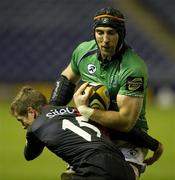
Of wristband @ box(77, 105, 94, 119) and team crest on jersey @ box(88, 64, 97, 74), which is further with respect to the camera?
team crest on jersey @ box(88, 64, 97, 74)

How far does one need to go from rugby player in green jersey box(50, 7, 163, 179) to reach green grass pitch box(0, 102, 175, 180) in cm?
321

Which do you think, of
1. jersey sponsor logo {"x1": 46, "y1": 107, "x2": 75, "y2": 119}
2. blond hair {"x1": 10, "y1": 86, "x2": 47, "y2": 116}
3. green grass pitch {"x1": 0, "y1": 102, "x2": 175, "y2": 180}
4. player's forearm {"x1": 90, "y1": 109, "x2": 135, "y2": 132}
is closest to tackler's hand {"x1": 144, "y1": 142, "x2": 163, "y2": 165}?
player's forearm {"x1": 90, "y1": 109, "x2": 135, "y2": 132}

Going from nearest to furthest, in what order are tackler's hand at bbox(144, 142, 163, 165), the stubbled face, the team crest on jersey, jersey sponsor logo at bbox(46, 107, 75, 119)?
jersey sponsor logo at bbox(46, 107, 75, 119) → the stubbled face → the team crest on jersey → tackler's hand at bbox(144, 142, 163, 165)

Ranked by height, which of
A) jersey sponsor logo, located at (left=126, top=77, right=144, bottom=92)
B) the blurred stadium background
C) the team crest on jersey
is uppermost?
the blurred stadium background

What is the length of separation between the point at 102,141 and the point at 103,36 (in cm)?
71

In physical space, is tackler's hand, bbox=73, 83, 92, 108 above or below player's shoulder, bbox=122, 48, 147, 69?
below

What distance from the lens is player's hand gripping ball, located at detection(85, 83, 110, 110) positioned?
509 centimetres

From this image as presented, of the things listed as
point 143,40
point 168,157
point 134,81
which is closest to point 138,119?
point 134,81

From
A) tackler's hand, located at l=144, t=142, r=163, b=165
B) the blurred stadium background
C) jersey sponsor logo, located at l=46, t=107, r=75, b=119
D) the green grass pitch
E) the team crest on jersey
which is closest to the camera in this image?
jersey sponsor logo, located at l=46, t=107, r=75, b=119

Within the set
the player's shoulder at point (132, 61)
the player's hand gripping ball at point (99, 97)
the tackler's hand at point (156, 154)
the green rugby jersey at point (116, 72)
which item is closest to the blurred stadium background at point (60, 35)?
the tackler's hand at point (156, 154)

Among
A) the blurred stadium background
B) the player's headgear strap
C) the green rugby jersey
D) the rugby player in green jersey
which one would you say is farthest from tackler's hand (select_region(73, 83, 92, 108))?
the blurred stadium background

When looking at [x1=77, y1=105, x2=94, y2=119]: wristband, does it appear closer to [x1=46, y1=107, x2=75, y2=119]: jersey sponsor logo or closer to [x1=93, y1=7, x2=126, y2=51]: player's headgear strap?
[x1=46, y1=107, x2=75, y2=119]: jersey sponsor logo

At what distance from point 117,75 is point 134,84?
154 mm

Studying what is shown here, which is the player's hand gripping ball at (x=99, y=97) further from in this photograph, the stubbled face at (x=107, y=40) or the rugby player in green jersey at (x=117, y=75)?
the stubbled face at (x=107, y=40)
